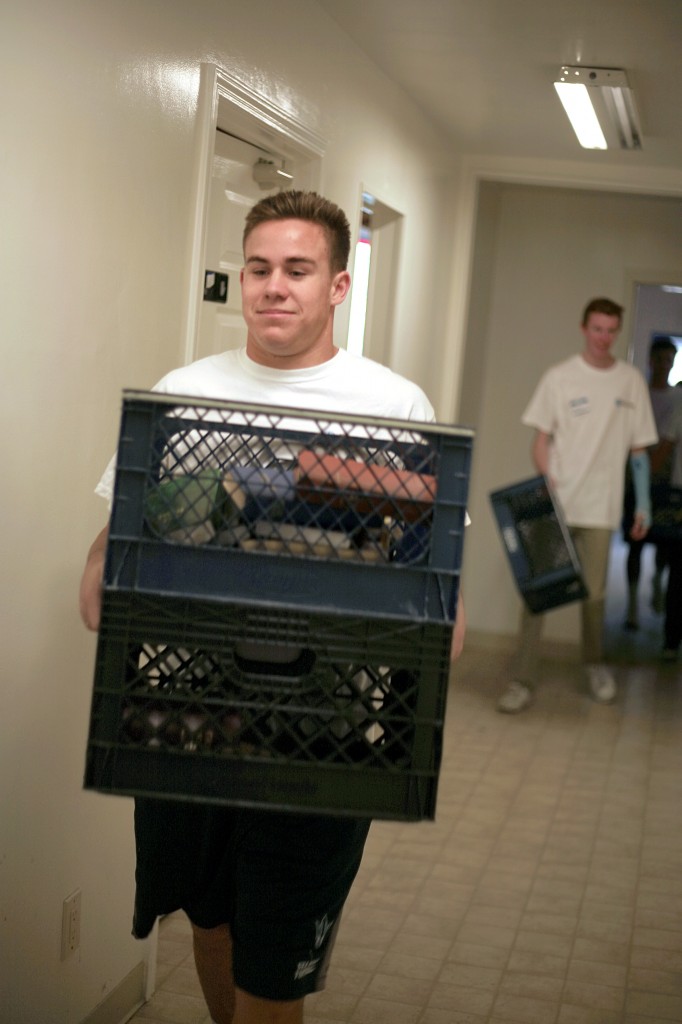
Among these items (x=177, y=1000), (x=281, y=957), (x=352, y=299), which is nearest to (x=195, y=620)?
(x=281, y=957)

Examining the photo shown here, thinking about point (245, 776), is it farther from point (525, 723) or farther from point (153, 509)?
point (525, 723)

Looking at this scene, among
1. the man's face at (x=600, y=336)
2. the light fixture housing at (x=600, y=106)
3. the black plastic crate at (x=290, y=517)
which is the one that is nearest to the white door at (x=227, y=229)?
the light fixture housing at (x=600, y=106)

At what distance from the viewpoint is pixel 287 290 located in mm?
1919

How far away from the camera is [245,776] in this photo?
1.54 meters

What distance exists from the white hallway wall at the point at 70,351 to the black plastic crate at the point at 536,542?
Answer: 9.40ft

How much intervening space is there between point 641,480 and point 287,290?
4.53 m

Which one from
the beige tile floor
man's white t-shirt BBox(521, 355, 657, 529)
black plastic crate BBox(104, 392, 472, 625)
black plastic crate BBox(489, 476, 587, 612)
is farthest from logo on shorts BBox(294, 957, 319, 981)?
man's white t-shirt BBox(521, 355, 657, 529)

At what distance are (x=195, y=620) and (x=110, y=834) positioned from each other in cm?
152

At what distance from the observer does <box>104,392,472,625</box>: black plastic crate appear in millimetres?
1485

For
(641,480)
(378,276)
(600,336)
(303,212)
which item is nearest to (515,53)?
(378,276)

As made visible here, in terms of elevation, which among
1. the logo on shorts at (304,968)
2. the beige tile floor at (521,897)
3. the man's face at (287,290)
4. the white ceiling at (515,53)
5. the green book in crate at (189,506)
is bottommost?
the beige tile floor at (521,897)

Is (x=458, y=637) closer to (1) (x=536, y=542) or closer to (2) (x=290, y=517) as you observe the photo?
(2) (x=290, y=517)

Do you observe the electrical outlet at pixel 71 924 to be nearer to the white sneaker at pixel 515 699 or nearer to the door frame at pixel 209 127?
A: the door frame at pixel 209 127

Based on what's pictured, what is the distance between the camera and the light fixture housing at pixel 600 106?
455 centimetres
